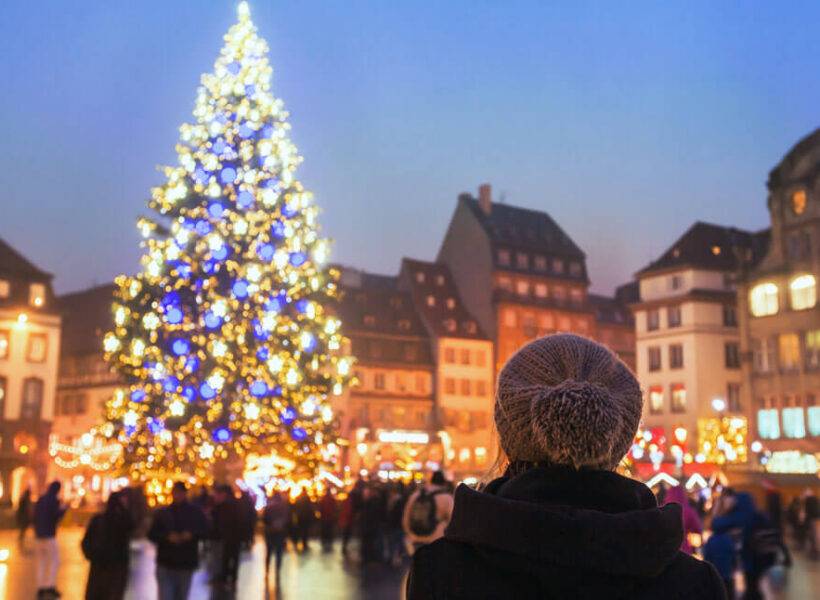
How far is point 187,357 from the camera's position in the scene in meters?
27.2

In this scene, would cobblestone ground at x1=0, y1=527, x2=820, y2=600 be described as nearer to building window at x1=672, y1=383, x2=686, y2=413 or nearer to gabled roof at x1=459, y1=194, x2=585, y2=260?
building window at x1=672, y1=383, x2=686, y2=413

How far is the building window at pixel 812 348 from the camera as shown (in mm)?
57969

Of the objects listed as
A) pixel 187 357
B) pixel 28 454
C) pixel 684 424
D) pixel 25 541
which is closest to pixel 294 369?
pixel 187 357

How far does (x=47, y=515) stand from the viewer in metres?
17.1

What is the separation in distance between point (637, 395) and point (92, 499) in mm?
70690

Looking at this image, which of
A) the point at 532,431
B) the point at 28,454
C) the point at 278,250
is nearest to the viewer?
the point at 532,431

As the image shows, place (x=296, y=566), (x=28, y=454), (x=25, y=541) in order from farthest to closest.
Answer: (x=28, y=454) → (x=25, y=541) → (x=296, y=566)

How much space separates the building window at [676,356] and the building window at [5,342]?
41384 mm

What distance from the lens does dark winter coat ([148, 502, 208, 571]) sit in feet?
37.8

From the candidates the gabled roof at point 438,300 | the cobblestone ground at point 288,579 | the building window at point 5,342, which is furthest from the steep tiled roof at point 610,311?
the cobblestone ground at point 288,579

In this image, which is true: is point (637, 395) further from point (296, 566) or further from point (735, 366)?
point (735, 366)

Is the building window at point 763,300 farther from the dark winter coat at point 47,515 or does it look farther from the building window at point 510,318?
the dark winter coat at point 47,515

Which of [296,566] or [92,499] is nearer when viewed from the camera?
[296,566]

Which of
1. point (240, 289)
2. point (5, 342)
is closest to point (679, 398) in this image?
point (5, 342)
